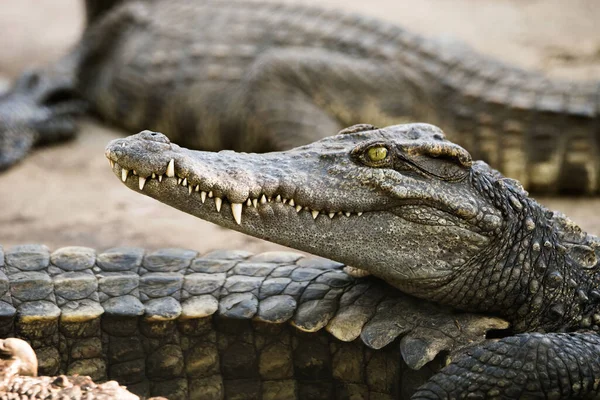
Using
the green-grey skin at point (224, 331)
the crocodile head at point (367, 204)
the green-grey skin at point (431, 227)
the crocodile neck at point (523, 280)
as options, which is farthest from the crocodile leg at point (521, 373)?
the crocodile head at point (367, 204)

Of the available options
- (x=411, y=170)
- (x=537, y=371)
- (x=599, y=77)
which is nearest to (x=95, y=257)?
(x=411, y=170)

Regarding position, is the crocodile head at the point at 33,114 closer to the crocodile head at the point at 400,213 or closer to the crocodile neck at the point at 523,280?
the crocodile head at the point at 400,213

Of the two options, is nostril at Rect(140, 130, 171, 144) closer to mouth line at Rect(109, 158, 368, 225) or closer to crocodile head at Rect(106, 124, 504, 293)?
crocodile head at Rect(106, 124, 504, 293)

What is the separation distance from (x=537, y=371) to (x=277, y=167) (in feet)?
3.78

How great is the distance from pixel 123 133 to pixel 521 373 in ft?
18.3

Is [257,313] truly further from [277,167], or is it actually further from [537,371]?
[537,371]

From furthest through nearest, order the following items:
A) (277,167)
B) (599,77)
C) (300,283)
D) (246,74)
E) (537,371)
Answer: (599,77)
(246,74)
(300,283)
(277,167)
(537,371)

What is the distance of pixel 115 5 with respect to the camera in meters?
8.84

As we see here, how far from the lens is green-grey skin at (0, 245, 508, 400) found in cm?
311

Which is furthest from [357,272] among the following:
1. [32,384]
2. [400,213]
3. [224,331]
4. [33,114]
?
[33,114]

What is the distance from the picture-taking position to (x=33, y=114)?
→ 24.5ft

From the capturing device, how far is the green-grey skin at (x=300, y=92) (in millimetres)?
6262

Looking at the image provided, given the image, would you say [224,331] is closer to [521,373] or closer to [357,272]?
[357,272]

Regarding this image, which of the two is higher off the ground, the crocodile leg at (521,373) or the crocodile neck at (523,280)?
the crocodile neck at (523,280)
